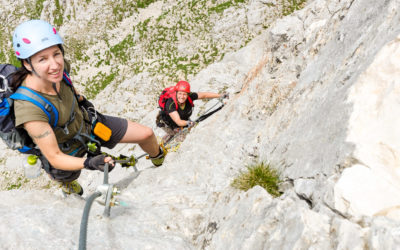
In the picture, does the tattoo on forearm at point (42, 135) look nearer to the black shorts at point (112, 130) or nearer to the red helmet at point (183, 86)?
the black shorts at point (112, 130)

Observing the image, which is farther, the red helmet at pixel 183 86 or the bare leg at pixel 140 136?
the red helmet at pixel 183 86

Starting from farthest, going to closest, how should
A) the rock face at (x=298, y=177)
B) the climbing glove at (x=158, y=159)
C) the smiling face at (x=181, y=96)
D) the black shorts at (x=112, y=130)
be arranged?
the smiling face at (x=181, y=96)
the climbing glove at (x=158, y=159)
the black shorts at (x=112, y=130)
the rock face at (x=298, y=177)

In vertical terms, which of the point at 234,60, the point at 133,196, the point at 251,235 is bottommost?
the point at 234,60

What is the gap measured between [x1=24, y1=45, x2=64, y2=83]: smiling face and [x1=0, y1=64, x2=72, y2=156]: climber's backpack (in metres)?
0.33

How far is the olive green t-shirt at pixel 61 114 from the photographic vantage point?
3.97m

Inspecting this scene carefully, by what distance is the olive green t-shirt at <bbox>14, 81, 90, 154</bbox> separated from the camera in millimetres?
3967

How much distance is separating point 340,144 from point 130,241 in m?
2.82

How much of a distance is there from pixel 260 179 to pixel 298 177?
627 mm

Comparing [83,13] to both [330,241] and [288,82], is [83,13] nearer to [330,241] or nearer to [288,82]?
[288,82]

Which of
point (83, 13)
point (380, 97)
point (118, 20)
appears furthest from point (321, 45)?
point (83, 13)

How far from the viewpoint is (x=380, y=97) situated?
267 cm

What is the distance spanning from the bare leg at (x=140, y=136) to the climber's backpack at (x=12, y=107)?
2.05 metres

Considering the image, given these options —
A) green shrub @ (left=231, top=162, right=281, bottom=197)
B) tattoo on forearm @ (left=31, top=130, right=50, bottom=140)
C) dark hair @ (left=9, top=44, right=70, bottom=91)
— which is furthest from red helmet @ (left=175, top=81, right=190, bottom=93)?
green shrub @ (left=231, top=162, right=281, bottom=197)

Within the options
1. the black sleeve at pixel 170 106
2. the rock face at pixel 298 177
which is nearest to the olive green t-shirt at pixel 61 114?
the rock face at pixel 298 177
